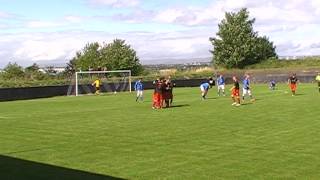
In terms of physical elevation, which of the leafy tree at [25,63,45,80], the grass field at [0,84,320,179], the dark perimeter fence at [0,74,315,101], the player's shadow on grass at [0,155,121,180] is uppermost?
the leafy tree at [25,63,45,80]

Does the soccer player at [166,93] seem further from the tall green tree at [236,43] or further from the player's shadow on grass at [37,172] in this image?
the tall green tree at [236,43]

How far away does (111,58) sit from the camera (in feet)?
284

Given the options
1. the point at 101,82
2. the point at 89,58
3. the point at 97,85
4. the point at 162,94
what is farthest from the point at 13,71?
the point at 162,94

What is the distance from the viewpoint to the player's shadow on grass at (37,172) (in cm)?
1091

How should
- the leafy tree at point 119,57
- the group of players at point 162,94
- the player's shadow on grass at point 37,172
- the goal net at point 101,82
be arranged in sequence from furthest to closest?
the leafy tree at point 119,57
the goal net at point 101,82
the group of players at point 162,94
the player's shadow on grass at point 37,172

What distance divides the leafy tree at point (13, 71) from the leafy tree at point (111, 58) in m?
10.3

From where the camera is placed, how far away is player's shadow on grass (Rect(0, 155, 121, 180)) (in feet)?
35.8

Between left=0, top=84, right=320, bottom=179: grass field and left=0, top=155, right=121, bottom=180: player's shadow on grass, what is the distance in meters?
0.02

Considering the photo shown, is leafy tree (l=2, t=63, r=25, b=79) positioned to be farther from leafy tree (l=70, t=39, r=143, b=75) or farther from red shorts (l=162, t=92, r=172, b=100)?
red shorts (l=162, t=92, r=172, b=100)

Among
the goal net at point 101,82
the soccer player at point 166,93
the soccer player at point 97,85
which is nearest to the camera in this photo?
the soccer player at point 166,93

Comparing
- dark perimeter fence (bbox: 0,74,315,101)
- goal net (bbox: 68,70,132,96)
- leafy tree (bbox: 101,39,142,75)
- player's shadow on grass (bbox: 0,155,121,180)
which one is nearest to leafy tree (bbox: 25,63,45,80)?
leafy tree (bbox: 101,39,142,75)

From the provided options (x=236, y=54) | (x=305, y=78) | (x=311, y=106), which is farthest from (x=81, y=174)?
(x=236, y=54)

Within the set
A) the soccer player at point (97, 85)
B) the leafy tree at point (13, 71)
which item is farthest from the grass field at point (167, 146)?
the leafy tree at point (13, 71)

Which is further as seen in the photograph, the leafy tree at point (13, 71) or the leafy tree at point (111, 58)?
the leafy tree at point (111, 58)
